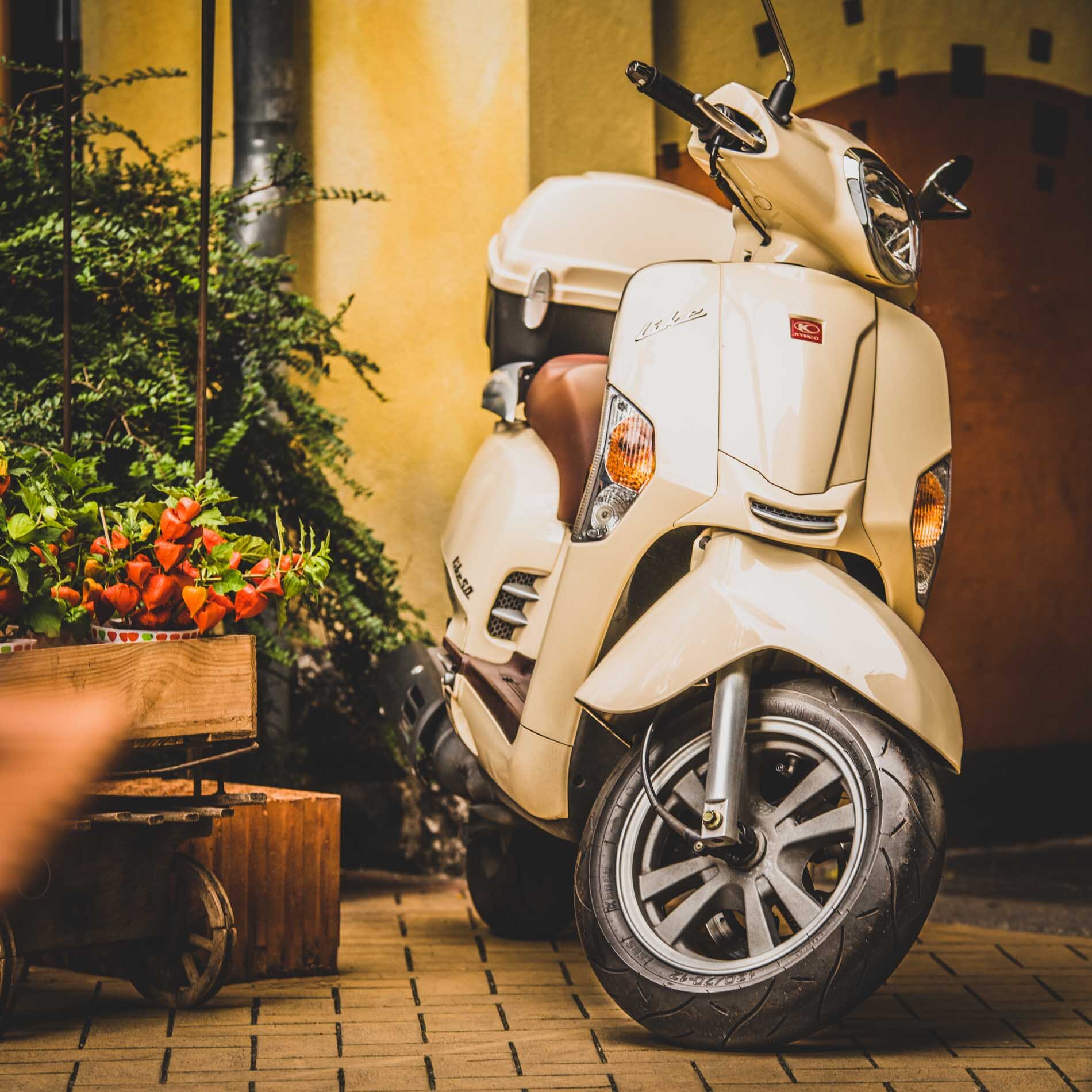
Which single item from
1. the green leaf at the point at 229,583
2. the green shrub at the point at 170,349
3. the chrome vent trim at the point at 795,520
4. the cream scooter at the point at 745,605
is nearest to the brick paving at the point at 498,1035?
the cream scooter at the point at 745,605

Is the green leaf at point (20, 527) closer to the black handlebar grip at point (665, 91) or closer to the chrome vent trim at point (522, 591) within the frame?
the chrome vent trim at point (522, 591)

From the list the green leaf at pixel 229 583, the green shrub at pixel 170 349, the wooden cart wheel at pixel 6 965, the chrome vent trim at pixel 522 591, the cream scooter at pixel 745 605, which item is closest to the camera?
the cream scooter at pixel 745 605

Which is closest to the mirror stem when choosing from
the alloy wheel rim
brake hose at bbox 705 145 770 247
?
brake hose at bbox 705 145 770 247

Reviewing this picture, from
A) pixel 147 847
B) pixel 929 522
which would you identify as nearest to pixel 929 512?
pixel 929 522

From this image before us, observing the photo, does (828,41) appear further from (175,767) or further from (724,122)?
(175,767)

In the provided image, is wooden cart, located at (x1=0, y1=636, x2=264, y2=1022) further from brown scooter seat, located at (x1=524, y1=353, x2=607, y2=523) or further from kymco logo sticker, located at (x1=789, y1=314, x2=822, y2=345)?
kymco logo sticker, located at (x1=789, y1=314, x2=822, y2=345)

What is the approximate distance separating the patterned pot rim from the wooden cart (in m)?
0.06

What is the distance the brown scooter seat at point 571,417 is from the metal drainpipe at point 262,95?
169 centimetres

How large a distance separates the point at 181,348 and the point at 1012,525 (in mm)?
2846

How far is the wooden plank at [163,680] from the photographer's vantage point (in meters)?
2.82

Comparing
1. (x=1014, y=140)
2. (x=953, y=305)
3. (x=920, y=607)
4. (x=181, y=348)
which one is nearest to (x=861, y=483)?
(x=920, y=607)

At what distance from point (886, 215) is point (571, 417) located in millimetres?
792

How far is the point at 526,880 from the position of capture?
3.88 m

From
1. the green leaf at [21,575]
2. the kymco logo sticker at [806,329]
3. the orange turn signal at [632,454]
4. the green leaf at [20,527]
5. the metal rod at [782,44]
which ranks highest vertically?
the metal rod at [782,44]
